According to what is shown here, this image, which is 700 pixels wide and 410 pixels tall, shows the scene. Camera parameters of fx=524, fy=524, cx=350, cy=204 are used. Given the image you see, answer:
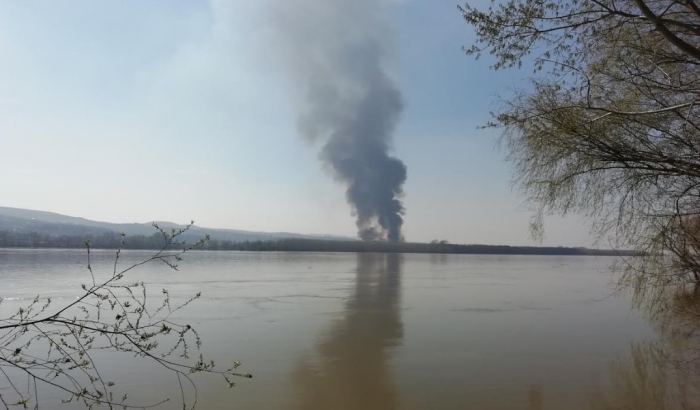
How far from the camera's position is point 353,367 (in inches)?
327

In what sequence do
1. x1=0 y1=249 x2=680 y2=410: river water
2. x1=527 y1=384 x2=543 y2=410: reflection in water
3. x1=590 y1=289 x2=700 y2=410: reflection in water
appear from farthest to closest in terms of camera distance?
x1=0 y1=249 x2=680 y2=410: river water
x1=590 y1=289 x2=700 y2=410: reflection in water
x1=527 y1=384 x2=543 y2=410: reflection in water

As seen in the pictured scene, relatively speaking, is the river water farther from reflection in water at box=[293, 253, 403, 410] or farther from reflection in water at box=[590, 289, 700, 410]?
reflection in water at box=[590, 289, 700, 410]

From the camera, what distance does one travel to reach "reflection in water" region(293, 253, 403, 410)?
22.0 feet

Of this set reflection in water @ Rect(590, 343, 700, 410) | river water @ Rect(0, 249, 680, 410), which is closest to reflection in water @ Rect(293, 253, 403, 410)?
river water @ Rect(0, 249, 680, 410)

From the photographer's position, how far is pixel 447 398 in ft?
22.0

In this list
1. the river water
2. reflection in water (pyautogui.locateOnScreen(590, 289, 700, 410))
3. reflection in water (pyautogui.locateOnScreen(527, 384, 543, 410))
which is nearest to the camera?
reflection in water (pyautogui.locateOnScreen(527, 384, 543, 410))

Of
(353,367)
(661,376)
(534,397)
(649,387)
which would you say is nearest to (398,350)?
(353,367)

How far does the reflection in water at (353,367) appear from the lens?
22.0ft

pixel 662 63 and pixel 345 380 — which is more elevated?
pixel 662 63

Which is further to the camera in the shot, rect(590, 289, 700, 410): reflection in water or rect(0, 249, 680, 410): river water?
rect(0, 249, 680, 410): river water

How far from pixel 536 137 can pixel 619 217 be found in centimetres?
156

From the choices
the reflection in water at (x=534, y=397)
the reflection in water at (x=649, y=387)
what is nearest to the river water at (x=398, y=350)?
the reflection in water at (x=534, y=397)

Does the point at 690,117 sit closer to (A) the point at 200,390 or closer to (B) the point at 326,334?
(A) the point at 200,390

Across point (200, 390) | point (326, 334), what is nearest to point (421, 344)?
point (326, 334)
